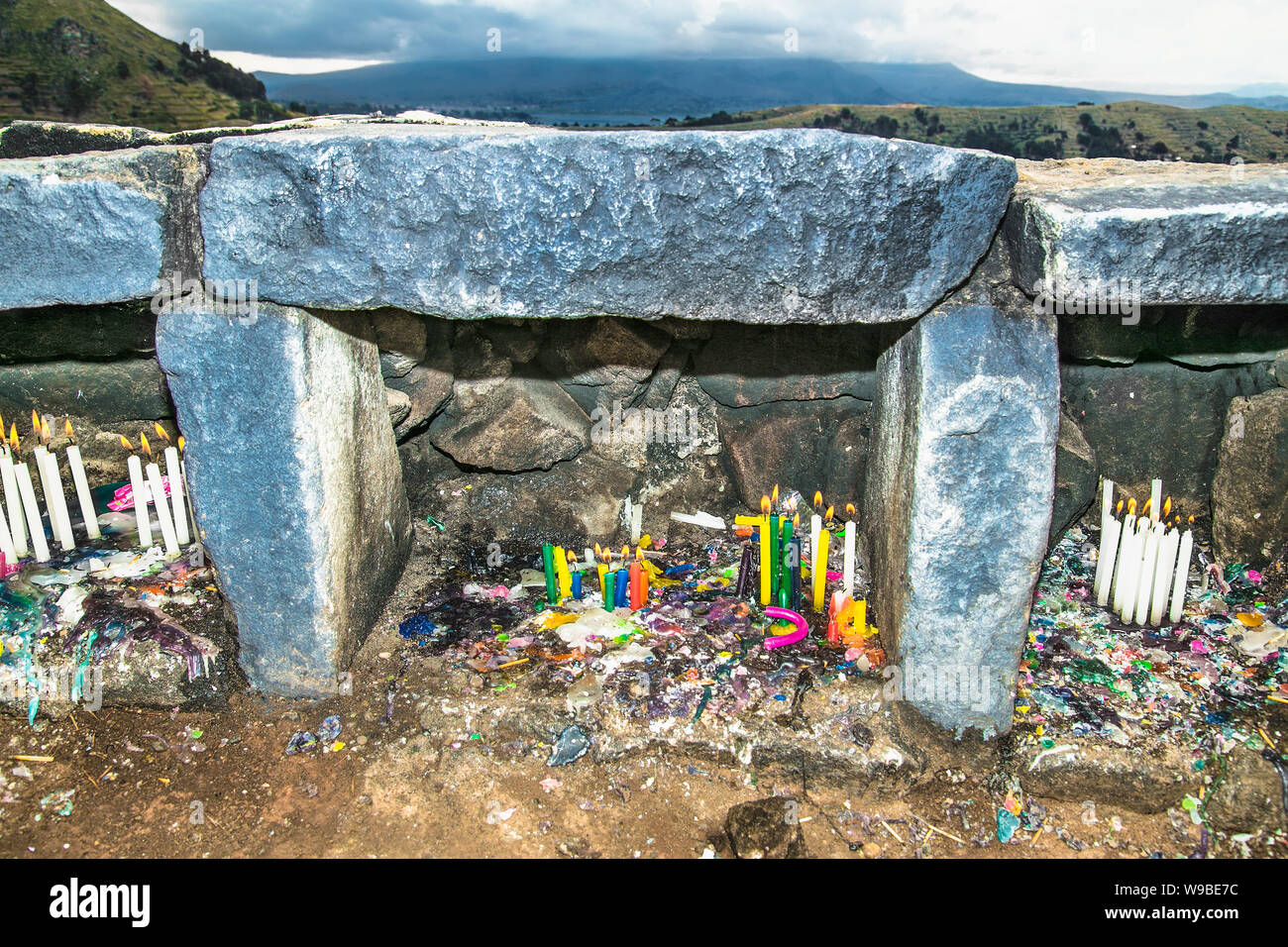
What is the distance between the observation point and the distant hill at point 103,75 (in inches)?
360

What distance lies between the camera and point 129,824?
2289mm

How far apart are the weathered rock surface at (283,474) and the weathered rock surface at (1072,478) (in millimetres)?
2710

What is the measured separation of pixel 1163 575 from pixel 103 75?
480 inches

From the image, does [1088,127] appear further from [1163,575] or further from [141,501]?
[141,501]

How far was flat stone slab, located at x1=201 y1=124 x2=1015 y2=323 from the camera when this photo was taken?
79.3 inches

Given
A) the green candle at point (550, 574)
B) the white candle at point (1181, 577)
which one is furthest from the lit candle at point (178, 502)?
the white candle at point (1181, 577)

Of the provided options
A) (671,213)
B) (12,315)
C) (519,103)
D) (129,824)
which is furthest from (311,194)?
(519,103)

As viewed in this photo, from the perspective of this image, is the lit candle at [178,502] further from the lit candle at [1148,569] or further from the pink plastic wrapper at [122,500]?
the lit candle at [1148,569]

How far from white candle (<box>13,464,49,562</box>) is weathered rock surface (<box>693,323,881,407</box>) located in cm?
275

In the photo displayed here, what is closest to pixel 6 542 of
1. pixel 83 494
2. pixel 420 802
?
pixel 83 494

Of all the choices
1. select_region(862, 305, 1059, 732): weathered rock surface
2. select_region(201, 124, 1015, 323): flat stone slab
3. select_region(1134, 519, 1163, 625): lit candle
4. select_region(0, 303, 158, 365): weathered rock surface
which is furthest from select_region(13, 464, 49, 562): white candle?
select_region(1134, 519, 1163, 625): lit candle

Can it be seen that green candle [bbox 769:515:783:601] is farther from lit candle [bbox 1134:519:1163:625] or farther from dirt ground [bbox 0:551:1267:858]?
lit candle [bbox 1134:519:1163:625]
